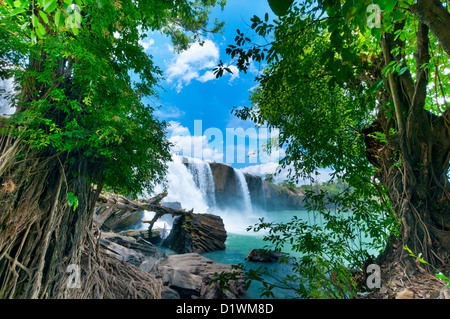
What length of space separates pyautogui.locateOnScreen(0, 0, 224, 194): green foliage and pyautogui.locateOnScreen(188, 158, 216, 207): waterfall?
16118mm

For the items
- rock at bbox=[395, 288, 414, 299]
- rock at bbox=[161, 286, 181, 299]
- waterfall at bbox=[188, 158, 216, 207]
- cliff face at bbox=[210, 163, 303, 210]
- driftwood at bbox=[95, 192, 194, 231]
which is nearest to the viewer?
rock at bbox=[395, 288, 414, 299]

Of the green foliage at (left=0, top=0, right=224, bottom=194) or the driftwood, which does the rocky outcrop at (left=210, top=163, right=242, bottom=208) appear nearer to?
the driftwood

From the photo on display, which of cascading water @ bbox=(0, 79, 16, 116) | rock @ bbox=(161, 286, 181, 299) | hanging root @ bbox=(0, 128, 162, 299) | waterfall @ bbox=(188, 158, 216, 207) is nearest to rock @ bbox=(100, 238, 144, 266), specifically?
rock @ bbox=(161, 286, 181, 299)

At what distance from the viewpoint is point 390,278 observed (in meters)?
2.15

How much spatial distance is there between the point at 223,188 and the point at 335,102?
878 inches

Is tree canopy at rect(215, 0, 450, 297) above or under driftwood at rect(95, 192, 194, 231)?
above

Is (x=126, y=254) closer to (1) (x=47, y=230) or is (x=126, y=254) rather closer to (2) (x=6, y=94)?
(1) (x=47, y=230)

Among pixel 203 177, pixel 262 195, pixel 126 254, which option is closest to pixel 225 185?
pixel 203 177

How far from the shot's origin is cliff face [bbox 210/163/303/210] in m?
24.2

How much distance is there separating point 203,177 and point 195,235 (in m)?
11.1

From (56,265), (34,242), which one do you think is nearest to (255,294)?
(56,265)

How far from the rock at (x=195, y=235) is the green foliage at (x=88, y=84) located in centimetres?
640

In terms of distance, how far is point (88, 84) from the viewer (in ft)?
7.36
